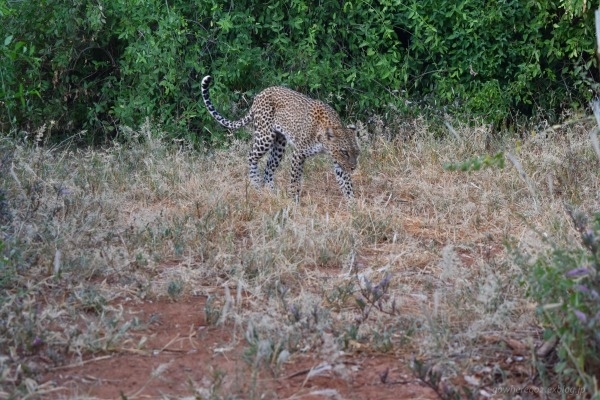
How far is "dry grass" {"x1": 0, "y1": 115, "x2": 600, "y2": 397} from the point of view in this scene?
476 cm

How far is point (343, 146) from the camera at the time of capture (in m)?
8.83

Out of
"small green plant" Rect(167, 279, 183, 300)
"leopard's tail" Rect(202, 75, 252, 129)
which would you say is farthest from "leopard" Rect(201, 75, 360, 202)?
"small green plant" Rect(167, 279, 183, 300)

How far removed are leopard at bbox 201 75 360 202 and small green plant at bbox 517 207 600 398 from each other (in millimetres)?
4031

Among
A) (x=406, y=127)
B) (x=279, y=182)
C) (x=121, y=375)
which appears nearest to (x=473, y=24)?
(x=406, y=127)

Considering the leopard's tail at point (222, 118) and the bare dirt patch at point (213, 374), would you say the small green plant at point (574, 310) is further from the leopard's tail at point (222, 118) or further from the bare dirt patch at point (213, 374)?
the leopard's tail at point (222, 118)

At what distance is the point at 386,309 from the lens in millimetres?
5281

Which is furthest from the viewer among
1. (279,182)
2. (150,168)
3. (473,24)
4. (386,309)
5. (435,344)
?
(473,24)

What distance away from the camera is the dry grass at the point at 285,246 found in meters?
4.76

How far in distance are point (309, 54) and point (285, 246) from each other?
15.7ft

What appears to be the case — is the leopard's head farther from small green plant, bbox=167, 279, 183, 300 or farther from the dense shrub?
small green plant, bbox=167, 279, 183, 300

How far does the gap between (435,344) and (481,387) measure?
0.36 m

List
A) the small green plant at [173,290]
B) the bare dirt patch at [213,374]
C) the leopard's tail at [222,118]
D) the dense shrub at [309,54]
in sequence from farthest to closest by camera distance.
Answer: the dense shrub at [309,54]
the leopard's tail at [222,118]
the small green plant at [173,290]
the bare dirt patch at [213,374]

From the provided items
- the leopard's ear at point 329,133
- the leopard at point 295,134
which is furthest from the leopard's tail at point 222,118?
the leopard's ear at point 329,133

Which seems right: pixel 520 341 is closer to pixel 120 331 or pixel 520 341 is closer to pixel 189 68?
pixel 120 331
